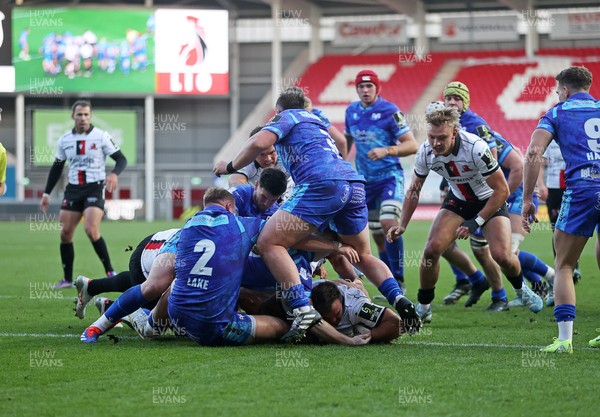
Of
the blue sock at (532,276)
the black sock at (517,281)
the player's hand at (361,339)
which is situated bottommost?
the player's hand at (361,339)

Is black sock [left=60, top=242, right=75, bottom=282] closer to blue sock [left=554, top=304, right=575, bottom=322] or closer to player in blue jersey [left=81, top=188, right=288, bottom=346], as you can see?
player in blue jersey [left=81, top=188, right=288, bottom=346]

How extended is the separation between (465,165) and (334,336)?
2193mm

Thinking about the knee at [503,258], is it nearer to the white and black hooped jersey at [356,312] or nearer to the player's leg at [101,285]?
the white and black hooped jersey at [356,312]

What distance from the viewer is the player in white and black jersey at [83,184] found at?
1298 centimetres

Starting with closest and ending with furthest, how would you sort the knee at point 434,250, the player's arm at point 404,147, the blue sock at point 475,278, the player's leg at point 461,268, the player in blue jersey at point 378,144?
the knee at point 434,250, the player's leg at point 461,268, the blue sock at point 475,278, the player's arm at point 404,147, the player in blue jersey at point 378,144

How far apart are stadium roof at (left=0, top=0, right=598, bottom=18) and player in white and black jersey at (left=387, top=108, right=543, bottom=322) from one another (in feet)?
102

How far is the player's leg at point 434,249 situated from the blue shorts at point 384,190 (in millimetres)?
3120

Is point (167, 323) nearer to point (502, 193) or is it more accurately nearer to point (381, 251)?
point (502, 193)

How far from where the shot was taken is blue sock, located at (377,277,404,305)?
7.82m

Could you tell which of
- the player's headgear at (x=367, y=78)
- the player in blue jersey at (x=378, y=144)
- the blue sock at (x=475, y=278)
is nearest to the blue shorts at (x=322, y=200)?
the blue sock at (x=475, y=278)

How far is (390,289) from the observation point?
25.8 feet

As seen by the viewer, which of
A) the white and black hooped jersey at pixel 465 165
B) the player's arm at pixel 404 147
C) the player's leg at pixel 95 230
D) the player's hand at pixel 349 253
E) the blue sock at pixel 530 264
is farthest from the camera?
the player's leg at pixel 95 230

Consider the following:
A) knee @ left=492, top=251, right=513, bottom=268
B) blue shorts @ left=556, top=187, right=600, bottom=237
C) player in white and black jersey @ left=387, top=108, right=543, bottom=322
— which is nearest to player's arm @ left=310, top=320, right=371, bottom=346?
player in white and black jersey @ left=387, top=108, right=543, bottom=322

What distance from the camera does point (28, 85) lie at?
40.2 m
